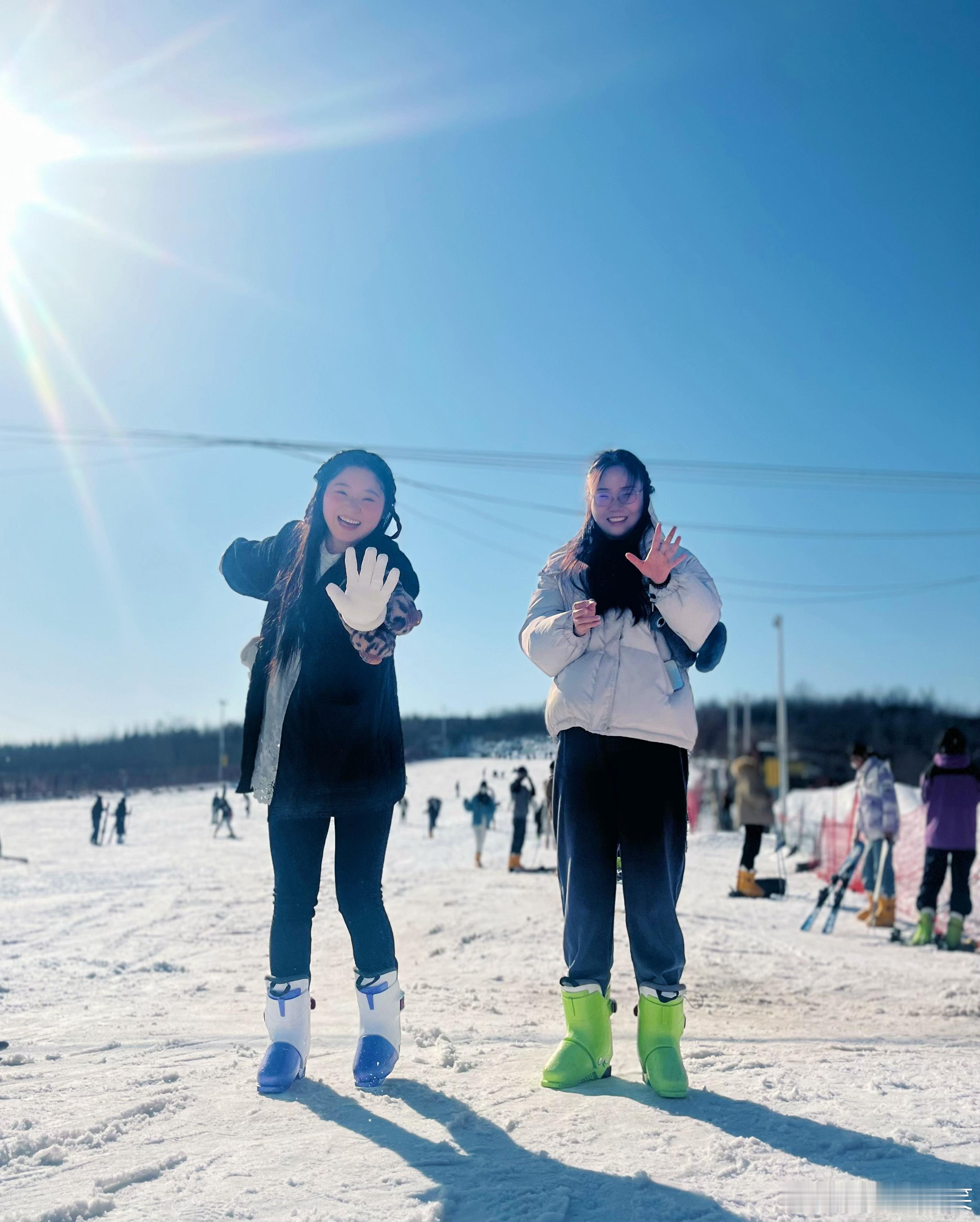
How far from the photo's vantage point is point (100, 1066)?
2549 mm

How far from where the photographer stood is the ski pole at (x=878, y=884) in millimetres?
7773

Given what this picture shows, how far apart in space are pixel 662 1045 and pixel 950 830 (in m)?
5.66

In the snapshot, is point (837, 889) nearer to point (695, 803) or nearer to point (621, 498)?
point (621, 498)

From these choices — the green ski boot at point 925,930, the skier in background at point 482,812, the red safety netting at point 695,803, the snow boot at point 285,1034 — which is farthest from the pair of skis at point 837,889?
the red safety netting at point 695,803

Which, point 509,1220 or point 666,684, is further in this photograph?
point 666,684

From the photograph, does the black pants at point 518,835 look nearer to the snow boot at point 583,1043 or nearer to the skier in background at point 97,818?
the snow boot at point 583,1043

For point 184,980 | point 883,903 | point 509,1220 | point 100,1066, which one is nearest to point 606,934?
point 509,1220

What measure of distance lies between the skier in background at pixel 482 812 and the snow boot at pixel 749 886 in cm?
651

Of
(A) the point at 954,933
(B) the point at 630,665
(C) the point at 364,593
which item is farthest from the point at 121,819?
(B) the point at 630,665

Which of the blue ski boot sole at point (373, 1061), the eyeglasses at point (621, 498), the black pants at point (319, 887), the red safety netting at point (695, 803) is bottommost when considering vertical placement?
the red safety netting at point (695, 803)

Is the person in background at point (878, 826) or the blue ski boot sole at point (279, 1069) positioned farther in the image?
the person in background at point (878, 826)

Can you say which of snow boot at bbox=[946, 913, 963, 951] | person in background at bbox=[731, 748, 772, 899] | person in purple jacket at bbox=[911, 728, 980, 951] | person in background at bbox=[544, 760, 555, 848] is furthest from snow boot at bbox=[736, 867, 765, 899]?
person in background at bbox=[544, 760, 555, 848]

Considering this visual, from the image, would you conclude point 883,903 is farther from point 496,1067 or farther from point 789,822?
point 789,822

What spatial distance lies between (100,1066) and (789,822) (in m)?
26.5
